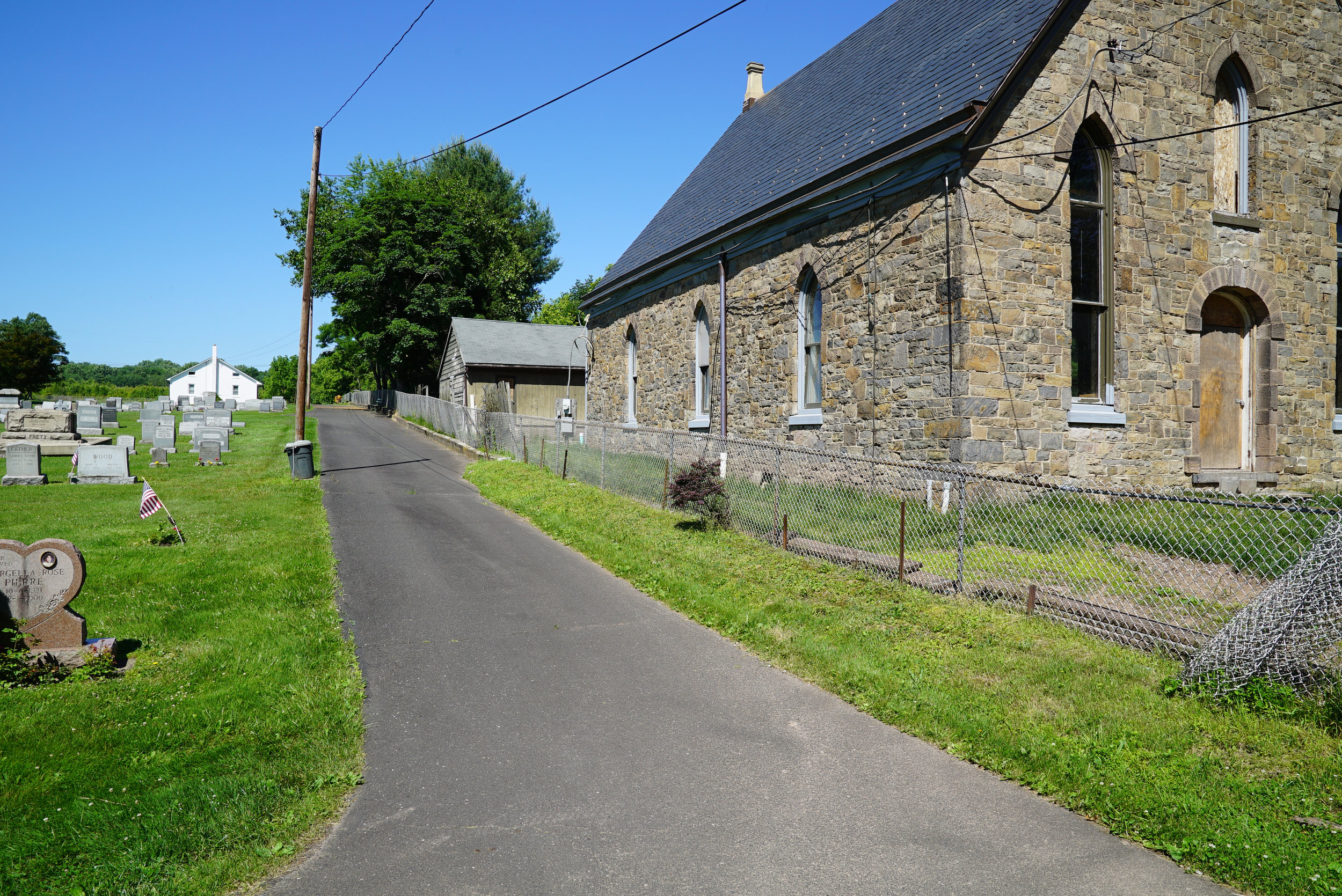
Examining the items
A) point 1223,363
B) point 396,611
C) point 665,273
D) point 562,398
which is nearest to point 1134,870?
point 396,611

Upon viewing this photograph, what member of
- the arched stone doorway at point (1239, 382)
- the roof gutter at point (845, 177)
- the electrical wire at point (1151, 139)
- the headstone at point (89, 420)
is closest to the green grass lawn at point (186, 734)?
the roof gutter at point (845, 177)

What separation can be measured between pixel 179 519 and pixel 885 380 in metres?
12.0

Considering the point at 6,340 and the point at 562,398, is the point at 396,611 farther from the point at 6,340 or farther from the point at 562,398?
the point at 6,340

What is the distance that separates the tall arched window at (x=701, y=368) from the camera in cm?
2117

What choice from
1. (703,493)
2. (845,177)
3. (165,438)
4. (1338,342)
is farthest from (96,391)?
(1338,342)

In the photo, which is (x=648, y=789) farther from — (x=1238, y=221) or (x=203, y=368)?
(x=203, y=368)

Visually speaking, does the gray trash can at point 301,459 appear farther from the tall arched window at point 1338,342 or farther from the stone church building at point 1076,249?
the tall arched window at point 1338,342

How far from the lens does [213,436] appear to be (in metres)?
23.9

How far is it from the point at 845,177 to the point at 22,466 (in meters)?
19.0

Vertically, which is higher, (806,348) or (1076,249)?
(1076,249)

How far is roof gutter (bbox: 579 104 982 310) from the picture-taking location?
12.1 meters

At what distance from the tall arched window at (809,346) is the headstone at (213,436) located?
56.3 feet

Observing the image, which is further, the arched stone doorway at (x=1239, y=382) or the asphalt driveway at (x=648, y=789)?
the arched stone doorway at (x=1239, y=382)

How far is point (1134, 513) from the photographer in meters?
11.3
